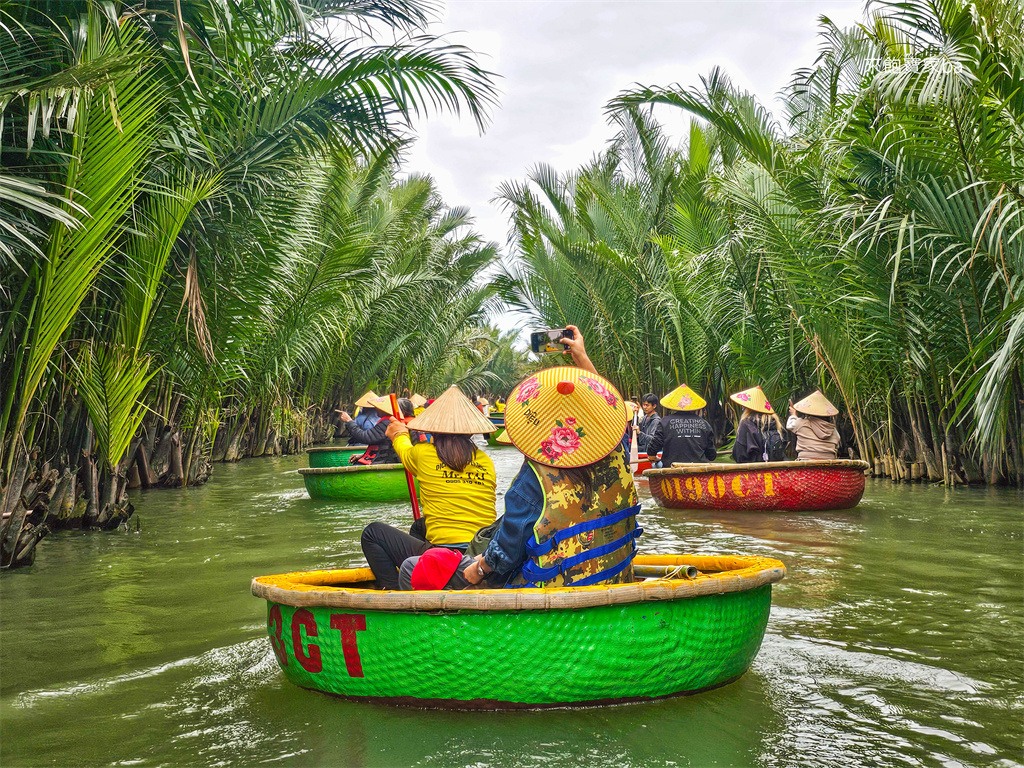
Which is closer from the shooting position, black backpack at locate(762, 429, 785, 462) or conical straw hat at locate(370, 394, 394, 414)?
conical straw hat at locate(370, 394, 394, 414)

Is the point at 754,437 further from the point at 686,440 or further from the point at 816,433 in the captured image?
the point at 816,433

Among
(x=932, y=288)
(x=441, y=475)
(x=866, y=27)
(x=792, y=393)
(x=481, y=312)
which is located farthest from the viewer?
(x=481, y=312)

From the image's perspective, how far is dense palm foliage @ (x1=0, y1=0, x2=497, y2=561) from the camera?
643 centimetres

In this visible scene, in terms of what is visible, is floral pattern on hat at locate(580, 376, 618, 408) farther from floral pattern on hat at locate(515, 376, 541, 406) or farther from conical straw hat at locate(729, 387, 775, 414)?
conical straw hat at locate(729, 387, 775, 414)

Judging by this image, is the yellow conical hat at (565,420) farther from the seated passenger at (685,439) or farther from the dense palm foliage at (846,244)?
the seated passenger at (685,439)

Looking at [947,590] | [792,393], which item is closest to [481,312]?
[792,393]

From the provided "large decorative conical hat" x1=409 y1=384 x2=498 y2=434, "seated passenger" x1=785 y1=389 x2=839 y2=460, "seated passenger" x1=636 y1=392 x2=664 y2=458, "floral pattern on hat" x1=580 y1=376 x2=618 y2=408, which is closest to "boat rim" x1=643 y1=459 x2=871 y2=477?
"seated passenger" x1=785 y1=389 x2=839 y2=460

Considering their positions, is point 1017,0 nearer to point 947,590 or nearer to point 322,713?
point 947,590

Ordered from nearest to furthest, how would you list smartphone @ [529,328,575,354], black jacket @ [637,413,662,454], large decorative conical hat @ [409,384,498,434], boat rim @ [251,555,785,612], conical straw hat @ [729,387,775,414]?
boat rim @ [251,555,785,612] < smartphone @ [529,328,575,354] < large decorative conical hat @ [409,384,498,434] < conical straw hat @ [729,387,775,414] < black jacket @ [637,413,662,454]

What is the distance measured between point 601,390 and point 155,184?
537 centimetres

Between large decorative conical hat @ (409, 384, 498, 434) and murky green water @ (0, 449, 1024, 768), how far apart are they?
162 cm

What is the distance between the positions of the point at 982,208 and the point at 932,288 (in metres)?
1.27

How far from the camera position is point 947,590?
620 centimetres

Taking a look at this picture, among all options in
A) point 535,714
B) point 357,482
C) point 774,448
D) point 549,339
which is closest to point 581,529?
point 535,714
